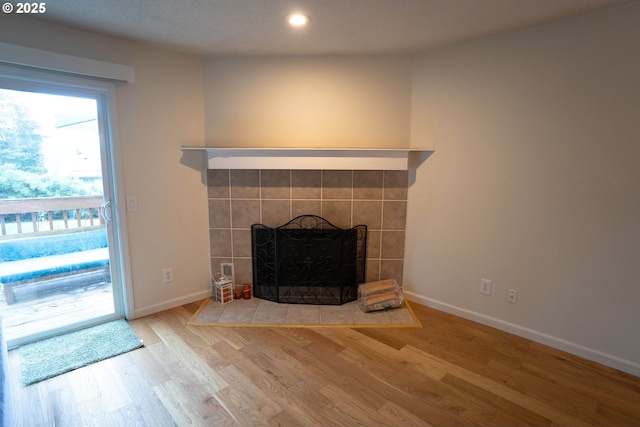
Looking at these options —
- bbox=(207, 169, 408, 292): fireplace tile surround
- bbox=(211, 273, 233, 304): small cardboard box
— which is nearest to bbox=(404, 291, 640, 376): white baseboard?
bbox=(207, 169, 408, 292): fireplace tile surround

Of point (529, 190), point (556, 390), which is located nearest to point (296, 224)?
point (529, 190)

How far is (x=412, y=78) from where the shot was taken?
2750 mm

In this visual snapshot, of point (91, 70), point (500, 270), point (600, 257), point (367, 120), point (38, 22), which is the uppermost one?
point (38, 22)

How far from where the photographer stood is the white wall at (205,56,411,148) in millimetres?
2779

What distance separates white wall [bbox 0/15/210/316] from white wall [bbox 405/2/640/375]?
200 cm

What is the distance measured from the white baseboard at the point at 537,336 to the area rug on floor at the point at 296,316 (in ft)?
0.81

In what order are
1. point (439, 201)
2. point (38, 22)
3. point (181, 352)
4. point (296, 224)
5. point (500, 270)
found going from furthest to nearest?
1. point (296, 224)
2. point (439, 201)
3. point (500, 270)
4. point (181, 352)
5. point (38, 22)

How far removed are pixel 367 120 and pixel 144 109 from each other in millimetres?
1843

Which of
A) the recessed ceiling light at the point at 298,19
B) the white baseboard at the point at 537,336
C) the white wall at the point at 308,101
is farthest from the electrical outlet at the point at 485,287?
the recessed ceiling light at the point at 298,19

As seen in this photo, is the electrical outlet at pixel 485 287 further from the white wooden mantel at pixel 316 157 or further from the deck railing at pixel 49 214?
the deck railing at pixel 49 214

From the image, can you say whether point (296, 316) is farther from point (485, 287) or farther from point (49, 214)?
point (49, 214)

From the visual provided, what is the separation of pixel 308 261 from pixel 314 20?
6.22 feet

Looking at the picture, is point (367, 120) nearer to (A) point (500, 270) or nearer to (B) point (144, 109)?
(A) point (500, 270)

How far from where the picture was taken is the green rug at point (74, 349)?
1.94 m
